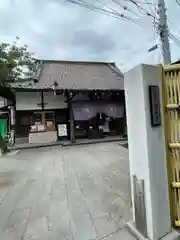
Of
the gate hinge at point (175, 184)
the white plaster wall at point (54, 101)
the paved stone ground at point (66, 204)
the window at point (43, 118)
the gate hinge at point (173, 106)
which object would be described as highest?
the white plaster wall at point (54, 101)

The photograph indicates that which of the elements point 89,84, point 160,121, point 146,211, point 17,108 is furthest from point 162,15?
point 17,108

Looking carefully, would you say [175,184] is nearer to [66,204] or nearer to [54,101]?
[66,204]

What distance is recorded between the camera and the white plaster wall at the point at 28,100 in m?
11.9

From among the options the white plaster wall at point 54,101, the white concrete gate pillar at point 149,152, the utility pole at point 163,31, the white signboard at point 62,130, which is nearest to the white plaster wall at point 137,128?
the white concrete gate pillar at point 149,152

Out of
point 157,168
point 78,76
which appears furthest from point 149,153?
point 78,76

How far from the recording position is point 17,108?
11953 mm

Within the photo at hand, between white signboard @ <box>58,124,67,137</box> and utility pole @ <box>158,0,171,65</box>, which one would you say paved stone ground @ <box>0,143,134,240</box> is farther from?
white signboard @ <box>58,124,67,137</box>

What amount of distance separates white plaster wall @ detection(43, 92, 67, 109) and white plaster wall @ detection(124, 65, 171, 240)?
34.5 ft

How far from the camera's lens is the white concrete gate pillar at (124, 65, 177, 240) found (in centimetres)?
208

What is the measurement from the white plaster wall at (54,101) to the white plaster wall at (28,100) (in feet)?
1.51

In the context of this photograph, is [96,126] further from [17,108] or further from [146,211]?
[146,211]

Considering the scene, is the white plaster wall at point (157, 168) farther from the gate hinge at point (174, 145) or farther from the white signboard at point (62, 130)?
the white signboard at point (62, 130)

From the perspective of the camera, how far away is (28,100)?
12.1 meters

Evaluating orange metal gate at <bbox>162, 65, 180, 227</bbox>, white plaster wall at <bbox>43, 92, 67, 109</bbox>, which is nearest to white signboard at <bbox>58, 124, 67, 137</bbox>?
white plaster wall at <bbox>43, 92, 67, 109</bbox>
